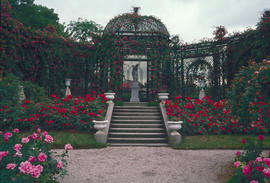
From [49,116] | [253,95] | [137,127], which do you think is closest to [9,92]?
[49,116]

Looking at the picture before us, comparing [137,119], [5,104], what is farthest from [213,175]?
[5,104]

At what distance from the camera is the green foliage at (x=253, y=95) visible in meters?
3.87

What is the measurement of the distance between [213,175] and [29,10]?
21724 mm

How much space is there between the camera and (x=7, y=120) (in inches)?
307

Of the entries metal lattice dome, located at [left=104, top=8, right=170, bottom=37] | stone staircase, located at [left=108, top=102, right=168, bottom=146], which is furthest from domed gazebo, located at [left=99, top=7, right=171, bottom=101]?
stone staircase, located at [left=108, top=102, right=168, bottom=146]

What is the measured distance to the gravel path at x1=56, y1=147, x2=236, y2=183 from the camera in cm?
421

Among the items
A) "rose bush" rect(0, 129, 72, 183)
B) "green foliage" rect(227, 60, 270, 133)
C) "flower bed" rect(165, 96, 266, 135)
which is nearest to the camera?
"rose bush" rect(0, 129, 72, 183)

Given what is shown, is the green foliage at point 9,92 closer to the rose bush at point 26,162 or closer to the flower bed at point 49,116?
the flower bed at point 49,116

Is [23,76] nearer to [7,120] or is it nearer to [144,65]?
[7,120]

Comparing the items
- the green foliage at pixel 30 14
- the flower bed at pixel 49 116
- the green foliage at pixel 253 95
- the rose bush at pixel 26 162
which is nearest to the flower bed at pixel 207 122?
the flower bed at pixel 49 116

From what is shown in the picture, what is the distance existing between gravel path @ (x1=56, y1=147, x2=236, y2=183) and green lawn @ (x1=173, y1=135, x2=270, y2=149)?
0.36m

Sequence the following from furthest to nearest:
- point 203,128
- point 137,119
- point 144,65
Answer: point 144,65, point 137,119, point 203,128

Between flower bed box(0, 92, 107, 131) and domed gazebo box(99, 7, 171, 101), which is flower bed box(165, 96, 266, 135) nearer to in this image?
flower bed box(0, 92, 107, 131)

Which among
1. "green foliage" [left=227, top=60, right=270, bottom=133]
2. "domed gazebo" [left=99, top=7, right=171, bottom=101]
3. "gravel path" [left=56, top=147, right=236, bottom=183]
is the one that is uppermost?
"domed gazebo" [left=99, top=7, right=171, bottom=101]
